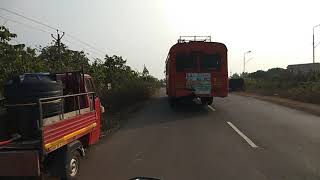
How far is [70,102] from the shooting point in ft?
34.6

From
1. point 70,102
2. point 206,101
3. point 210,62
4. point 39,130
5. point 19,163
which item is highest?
point 210,62

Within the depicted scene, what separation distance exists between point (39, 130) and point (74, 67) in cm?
2134

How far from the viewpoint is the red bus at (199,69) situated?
24.8 meters

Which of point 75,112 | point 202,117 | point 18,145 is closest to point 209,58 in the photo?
point 202,117

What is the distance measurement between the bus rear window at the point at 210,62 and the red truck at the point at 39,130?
15.1m

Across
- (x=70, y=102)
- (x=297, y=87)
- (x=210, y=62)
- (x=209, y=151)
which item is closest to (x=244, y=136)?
(x=209, y=151)

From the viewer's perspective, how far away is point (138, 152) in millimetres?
12469

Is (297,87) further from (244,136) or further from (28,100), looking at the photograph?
(28,100)

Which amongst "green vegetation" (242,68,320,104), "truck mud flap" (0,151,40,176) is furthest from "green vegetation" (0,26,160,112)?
"green vegetation" (242,68,320,104)

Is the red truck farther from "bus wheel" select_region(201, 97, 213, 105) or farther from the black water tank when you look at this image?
"bus wheel" select_region(201, 97, 213, 105)

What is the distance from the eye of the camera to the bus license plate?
24.7m

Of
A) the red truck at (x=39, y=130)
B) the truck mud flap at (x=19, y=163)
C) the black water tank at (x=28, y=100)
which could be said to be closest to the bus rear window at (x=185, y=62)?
the red truck at (x=39, y=130)

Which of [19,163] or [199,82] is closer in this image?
[19,163]

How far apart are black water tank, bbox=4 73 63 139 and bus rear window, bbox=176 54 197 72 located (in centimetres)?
1549
